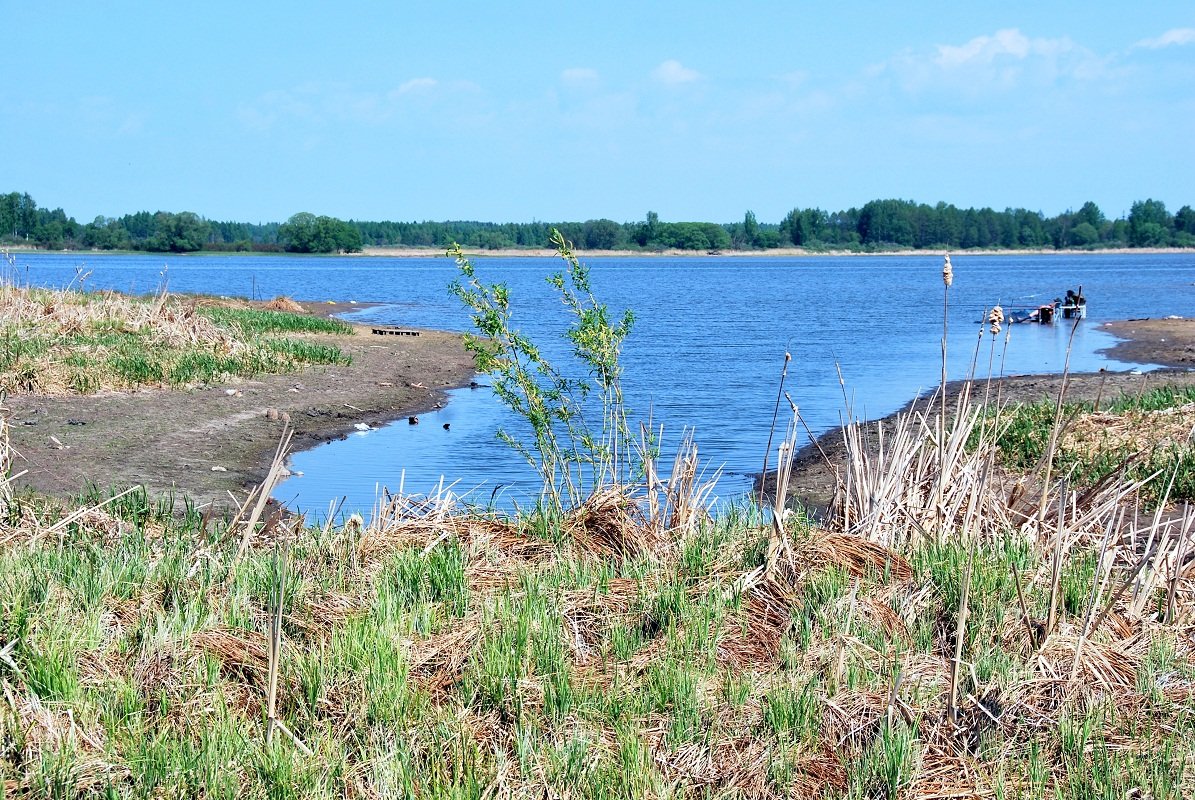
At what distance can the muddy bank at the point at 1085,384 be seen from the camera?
1277cm

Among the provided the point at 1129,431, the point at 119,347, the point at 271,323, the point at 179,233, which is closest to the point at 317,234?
the point at 179,233

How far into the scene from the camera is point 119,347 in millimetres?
18828

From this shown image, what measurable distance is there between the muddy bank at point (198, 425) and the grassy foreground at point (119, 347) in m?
0.43

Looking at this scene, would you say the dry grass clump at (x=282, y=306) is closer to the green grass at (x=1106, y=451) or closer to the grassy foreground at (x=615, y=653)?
the green grass at (x=1106, y=451)

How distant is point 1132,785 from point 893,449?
3285mm

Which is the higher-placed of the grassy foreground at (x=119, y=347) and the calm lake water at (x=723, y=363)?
the grassy foreground at (x=119, y=347)

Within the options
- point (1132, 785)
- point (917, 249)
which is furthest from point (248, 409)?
point (917, 249)

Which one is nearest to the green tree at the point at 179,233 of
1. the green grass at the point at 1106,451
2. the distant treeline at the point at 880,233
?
the distant treeline at the point at 880,233

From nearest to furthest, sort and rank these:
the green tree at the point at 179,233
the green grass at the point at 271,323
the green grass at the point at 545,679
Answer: the green grass at the point at 545,679 < the green grass at the point at 271,323 < the green tree at the point at 179,233

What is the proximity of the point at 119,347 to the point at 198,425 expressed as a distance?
4.32 metres

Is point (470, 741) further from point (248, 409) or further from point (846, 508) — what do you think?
point (248, 409)

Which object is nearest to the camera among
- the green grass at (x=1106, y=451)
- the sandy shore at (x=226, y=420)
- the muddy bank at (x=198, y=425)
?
the green grass at (x=1106, y=451)

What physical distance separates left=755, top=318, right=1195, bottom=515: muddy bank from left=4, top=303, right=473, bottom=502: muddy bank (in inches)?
242

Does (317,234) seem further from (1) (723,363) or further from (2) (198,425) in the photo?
(2) (198,425)
